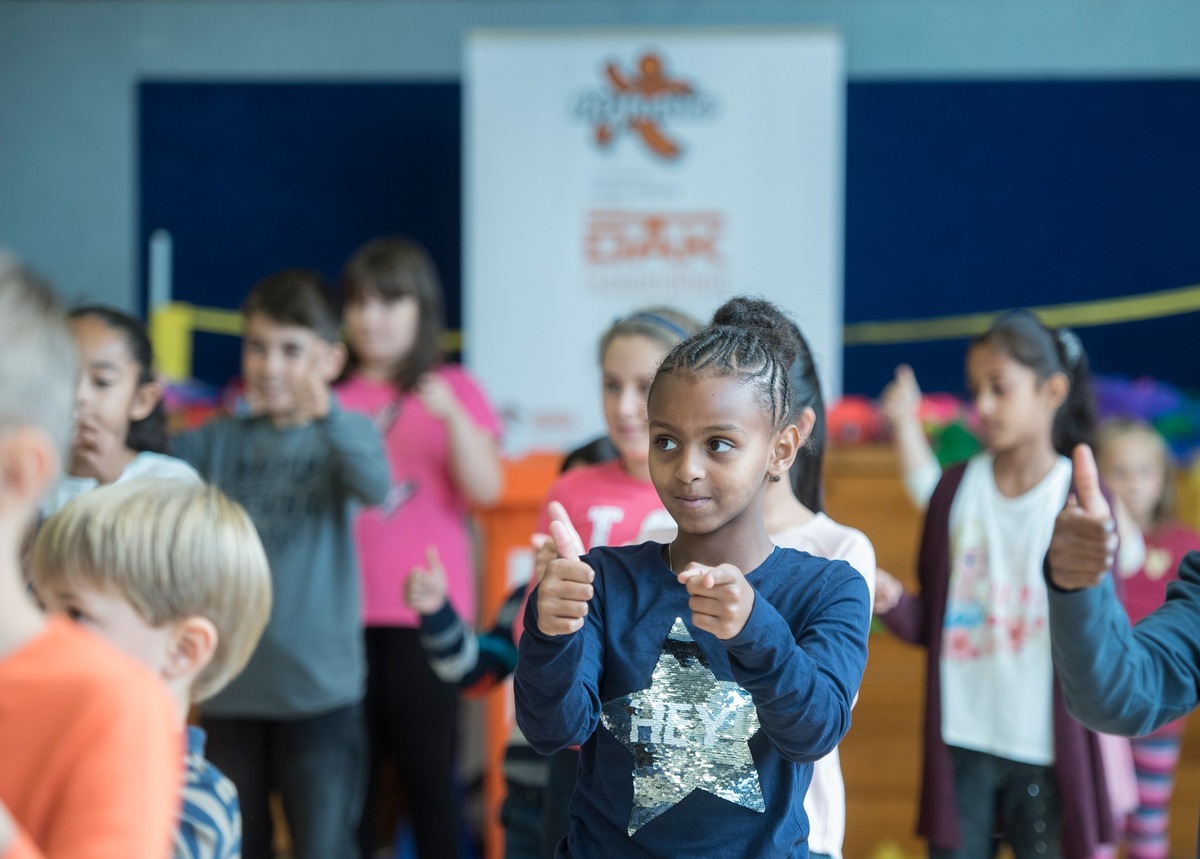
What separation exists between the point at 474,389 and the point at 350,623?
0.68 m

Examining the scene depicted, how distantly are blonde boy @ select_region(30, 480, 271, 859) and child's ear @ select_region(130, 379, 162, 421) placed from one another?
82 centimetres

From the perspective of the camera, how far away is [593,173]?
15.4 feet

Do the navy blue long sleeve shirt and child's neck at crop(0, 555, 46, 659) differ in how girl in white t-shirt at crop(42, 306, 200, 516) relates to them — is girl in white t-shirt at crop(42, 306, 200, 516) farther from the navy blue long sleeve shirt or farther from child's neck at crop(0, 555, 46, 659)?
child's neck at crop(0, 555, 46, 659)

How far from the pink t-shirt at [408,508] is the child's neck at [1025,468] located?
1.13 m

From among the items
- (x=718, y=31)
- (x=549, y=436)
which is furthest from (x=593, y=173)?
(x=549, y=436)

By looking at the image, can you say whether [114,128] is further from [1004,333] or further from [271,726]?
[1004,333]

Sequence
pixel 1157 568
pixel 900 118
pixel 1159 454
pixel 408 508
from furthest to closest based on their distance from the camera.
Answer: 1. pixel 900 118
2. pixel 1159 454
3. pixel 1157 568
4. pixel 408 508

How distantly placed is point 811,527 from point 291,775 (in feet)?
3.99

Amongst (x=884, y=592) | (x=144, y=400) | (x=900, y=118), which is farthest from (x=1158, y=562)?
(x=900, y=118)

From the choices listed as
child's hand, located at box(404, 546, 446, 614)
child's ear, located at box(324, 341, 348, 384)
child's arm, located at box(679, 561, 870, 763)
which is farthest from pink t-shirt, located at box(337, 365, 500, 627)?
child's arm, located at box(679, 561, 870, 763)

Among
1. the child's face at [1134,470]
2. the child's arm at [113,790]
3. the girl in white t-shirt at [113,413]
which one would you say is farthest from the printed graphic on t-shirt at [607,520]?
the child's face at [1134,470]

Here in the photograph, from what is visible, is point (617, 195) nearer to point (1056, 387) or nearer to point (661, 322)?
point (1056, 387)

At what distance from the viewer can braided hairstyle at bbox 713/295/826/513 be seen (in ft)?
5.26

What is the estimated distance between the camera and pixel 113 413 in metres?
2.08
